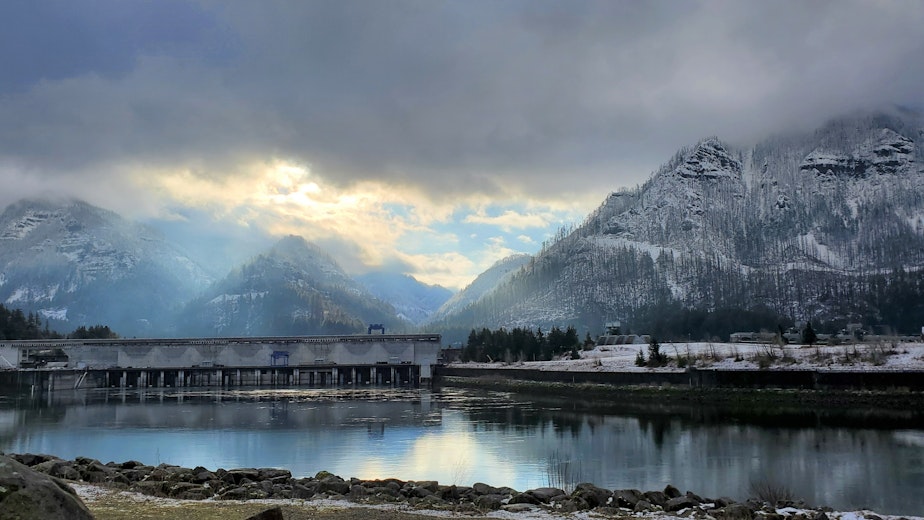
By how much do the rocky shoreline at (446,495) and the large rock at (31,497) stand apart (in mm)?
10480

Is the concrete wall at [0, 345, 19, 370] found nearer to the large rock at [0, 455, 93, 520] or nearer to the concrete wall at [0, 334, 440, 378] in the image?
the concrete wall at [0, 334, 440, 378]

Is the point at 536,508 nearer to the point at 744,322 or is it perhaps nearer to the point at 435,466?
the point at 435,466

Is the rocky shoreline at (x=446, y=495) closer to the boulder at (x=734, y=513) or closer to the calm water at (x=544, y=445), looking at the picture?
the boulder at (x=734, y=513)

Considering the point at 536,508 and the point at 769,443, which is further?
the point at 769,443

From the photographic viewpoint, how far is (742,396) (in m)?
62.4

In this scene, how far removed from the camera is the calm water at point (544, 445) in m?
29.3

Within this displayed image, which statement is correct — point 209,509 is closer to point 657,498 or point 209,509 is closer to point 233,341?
point 657,498

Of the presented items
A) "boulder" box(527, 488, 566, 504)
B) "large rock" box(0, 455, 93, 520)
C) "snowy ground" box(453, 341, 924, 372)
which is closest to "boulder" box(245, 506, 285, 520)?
"large rock" box(0, 455, 93, 520)

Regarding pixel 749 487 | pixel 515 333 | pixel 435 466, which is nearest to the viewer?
pixel 749 487

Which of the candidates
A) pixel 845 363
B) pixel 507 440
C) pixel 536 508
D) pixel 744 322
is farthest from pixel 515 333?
pixel 536 508

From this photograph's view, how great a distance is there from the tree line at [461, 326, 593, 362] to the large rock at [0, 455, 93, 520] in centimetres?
9992

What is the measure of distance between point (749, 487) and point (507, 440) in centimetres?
1797

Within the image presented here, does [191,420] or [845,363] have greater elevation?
[845,363]

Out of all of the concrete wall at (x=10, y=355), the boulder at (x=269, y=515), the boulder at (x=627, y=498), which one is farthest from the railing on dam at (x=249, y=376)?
the boulder at (x=269, y=515)
